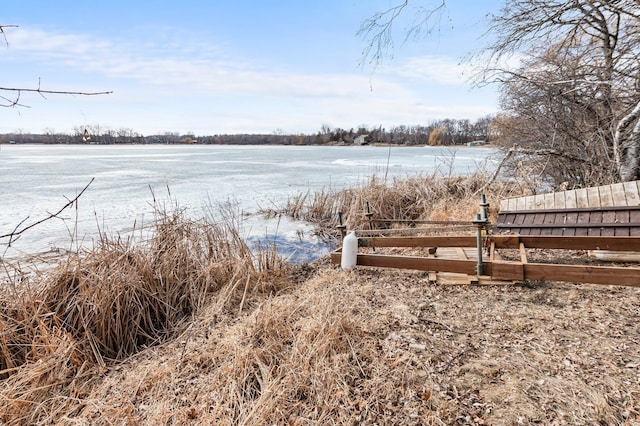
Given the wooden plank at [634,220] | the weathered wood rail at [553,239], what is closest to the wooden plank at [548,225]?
the weathered wood rail at [553,239]

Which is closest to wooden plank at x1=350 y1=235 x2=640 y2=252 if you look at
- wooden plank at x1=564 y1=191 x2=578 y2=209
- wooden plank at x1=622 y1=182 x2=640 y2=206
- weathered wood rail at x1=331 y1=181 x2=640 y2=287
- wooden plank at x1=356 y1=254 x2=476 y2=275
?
weathered wood rail at x1=331 y1=181 x2=640 y2=287

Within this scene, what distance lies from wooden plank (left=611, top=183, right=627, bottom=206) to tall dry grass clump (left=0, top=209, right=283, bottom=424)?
4265mm

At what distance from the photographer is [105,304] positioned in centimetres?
332

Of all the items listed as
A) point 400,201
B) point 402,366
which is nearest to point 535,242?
point 402,366

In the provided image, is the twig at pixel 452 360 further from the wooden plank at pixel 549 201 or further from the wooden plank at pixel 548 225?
the wooden plank at pixel 549 201

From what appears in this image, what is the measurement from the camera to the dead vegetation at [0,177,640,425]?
205 cm

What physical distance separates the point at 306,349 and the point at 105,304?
6.68ft

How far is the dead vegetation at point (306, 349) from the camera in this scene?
205cm

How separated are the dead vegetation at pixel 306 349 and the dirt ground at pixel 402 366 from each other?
0.03 ft

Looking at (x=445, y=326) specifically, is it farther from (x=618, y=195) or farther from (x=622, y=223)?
(x=618, y=195)

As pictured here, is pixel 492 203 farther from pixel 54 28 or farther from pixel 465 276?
pixel 54 28

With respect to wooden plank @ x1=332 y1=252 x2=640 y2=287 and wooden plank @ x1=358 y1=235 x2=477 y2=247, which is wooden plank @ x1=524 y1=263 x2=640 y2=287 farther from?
wooden plank @ x1=358 y1=235 x2=477 y2=247

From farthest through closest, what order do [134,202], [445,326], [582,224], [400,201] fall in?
1. [134,202]
2. [400,201]
3. [582,224]
4. [445,326]

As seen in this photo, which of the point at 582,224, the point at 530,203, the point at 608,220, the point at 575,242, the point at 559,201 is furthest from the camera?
the point at 530,203
